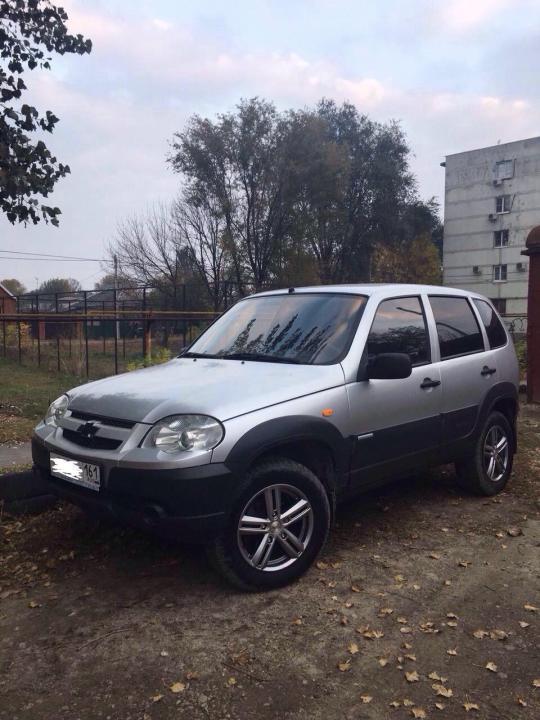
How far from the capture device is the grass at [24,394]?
7855 millimetres

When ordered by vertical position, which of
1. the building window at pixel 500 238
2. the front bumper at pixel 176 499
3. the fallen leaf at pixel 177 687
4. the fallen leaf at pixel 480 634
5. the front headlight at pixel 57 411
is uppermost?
the building window at pixel 500 238

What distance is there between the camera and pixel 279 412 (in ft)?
11.6

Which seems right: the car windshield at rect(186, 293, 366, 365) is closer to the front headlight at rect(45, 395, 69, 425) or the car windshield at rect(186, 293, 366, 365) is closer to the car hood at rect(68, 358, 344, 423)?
the car hood at rect(68, 358, 344, 423)

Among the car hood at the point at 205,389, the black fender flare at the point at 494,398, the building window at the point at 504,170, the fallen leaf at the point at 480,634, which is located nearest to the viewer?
the fallen leaf at the point at 480,634

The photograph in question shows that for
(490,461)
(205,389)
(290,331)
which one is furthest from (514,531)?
(205,389)

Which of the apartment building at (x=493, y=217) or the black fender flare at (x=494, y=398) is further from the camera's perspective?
the apartment building at (x=493, y=217)

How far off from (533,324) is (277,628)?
7.56 meters

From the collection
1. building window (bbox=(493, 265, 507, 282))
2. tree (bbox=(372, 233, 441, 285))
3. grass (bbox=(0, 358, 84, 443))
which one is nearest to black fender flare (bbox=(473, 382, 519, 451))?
grass (bbox=(0, 358, 84, 443))

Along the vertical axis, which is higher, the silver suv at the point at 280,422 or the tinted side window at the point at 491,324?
the tinted side window at the point at 491,324

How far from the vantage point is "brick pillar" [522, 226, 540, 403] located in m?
9.26

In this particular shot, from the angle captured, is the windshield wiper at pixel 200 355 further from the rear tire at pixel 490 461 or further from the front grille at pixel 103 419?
the rear tire at pixel 490 461

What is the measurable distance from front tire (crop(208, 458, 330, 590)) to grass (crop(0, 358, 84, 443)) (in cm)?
455

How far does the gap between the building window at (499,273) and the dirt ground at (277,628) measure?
4225 centimetres

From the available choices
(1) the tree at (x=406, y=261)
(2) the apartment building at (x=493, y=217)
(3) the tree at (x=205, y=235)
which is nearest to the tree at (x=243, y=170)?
(3) the tree at (x=205, y=235)
